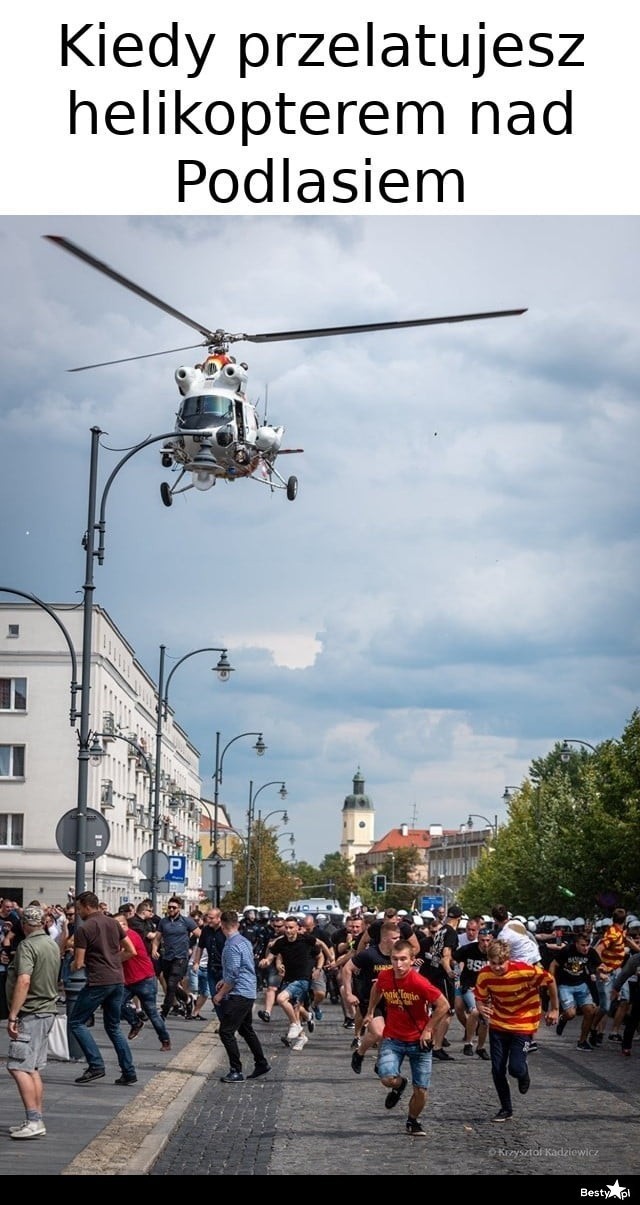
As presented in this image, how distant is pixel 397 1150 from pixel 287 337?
54.6 feet

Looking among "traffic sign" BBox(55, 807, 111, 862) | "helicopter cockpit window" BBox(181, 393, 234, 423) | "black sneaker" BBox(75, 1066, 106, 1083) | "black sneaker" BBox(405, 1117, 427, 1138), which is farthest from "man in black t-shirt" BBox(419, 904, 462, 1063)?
"black sneaker" BBox(405, 1117, 427, 1138)

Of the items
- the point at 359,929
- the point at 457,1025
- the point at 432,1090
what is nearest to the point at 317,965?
the point at 359,929

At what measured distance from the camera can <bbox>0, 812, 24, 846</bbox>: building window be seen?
73188 mm

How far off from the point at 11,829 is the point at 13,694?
5.69 m

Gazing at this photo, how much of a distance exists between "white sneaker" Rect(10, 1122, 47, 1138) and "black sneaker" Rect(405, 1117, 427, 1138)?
2725 millimetres

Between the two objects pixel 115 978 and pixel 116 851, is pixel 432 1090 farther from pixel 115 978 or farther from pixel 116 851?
pixel 116 851

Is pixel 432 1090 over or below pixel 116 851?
below

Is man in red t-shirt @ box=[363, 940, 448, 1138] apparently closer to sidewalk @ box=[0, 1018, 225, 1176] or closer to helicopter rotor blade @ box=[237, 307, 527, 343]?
sidewalk @ box=[0, 1018, 225, 1176]

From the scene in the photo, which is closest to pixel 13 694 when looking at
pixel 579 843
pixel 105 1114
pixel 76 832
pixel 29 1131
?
pixel 579 843

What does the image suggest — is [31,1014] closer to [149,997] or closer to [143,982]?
[149,997]

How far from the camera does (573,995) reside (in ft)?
74.0

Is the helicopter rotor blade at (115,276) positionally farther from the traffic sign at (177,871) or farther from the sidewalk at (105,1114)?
the traffic sign at (177,871)

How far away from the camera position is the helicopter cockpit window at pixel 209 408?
27.1 m

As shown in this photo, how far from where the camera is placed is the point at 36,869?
72125 millimetres
